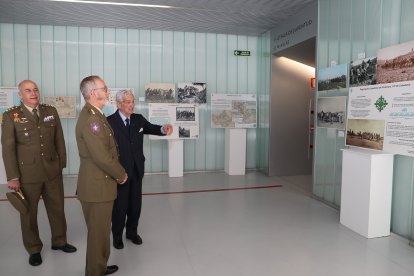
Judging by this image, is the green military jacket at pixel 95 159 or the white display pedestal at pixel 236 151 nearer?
the green military jacket at pixel 95 159

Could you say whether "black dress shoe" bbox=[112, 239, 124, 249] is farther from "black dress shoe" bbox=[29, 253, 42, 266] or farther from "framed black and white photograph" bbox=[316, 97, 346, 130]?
"framed black and white photograph" bbox=[316, 97, 346, 130]

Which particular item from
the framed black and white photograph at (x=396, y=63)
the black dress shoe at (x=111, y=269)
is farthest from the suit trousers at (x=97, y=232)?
the framed black and white photograph at (x=396, y=63)

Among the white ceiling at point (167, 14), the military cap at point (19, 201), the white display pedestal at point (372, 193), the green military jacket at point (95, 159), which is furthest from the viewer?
the white ceiling at point (167, 14)

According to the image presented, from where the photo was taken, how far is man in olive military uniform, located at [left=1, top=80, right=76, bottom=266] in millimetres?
3008

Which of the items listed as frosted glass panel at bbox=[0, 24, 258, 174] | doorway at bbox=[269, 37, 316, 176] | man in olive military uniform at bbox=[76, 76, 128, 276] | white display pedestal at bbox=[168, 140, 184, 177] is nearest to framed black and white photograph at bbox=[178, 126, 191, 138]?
white display pedestal at bbox=[168, 140, 184, 177]

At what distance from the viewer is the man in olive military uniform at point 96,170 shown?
96.0 inches

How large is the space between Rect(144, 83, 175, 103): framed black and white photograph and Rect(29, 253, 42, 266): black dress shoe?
4553 millimetres

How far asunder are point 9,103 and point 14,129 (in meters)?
4.33

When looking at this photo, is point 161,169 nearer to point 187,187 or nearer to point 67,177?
point 187,187

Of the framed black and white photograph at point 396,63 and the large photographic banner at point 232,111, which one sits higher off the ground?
the framed black and white photograph at point 396,63

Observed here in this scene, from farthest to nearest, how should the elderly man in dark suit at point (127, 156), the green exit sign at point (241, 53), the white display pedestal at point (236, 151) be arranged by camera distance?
the green exit sign at point (241, 53), the white display pedestal at point (236, 151), the elderly man in dark suit at point (127, 156)

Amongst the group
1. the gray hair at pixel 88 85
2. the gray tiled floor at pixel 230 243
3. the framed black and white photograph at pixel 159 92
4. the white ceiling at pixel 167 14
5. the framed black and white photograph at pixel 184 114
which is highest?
the white ceiling at pixel 167 14

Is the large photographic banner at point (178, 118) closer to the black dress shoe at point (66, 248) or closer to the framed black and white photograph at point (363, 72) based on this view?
the framed black and white photograph at point (363, 72)

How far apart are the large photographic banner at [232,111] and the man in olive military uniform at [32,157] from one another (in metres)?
4.64
